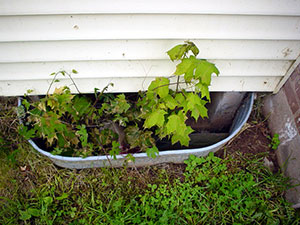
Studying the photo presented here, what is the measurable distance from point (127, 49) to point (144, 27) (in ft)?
0.76

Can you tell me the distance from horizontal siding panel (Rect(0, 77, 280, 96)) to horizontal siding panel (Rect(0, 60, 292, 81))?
0.08 metres

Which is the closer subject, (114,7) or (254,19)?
(114,7)

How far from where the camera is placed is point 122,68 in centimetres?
188

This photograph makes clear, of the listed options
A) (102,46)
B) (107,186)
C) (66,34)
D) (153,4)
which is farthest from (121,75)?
(107,186)

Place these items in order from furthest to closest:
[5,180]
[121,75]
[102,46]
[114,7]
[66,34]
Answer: [5,180] → [121,75] → [102,46] → [66,34] → [114,7]

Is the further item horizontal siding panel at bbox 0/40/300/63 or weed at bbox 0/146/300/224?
weed at bbox 0/146/300/224

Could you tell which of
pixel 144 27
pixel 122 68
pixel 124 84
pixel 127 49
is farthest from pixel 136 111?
pixel 144 27

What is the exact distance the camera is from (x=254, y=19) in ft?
5.26

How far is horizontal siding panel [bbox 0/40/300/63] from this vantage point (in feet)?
5.51

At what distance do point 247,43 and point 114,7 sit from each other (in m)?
1.05

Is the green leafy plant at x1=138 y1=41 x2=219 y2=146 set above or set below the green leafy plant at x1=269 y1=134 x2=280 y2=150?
above

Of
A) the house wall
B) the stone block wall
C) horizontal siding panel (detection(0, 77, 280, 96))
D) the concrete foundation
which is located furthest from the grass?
the house wall

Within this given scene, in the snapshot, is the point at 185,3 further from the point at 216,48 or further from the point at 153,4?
the point at 216,48

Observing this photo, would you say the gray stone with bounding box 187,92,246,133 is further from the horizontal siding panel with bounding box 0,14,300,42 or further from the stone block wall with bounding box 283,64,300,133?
the horizontal siding panel with bounding box 0,14,300,42
